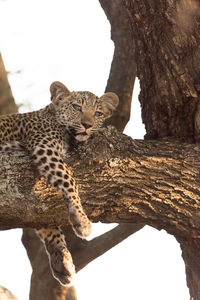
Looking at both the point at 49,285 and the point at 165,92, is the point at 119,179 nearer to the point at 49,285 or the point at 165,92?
the point at 165,92

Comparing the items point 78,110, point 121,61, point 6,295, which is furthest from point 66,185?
point 121,61

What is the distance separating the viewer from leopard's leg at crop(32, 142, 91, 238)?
5.07m

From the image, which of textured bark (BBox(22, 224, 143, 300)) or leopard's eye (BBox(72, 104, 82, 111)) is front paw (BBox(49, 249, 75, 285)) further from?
textured bark (BBox(22, 224, 143, 300))

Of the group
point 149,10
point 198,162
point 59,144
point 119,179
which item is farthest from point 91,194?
Result: point 149,10

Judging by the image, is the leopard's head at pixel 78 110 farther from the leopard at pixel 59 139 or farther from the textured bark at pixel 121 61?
the textured bark at pixel 121 61

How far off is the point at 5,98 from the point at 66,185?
4195 millimetres

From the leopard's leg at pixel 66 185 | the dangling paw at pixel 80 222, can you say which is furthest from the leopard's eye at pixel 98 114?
the dangling paw at pixel 80 222

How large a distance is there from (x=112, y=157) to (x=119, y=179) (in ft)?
0.78

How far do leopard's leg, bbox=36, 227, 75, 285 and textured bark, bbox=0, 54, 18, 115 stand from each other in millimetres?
3193

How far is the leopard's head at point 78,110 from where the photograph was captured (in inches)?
242

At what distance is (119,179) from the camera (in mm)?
5414

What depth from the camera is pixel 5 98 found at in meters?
8.91

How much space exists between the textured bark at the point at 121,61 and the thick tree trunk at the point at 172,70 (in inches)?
80.7

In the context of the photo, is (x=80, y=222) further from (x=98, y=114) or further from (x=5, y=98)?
(x=5, y=98)
